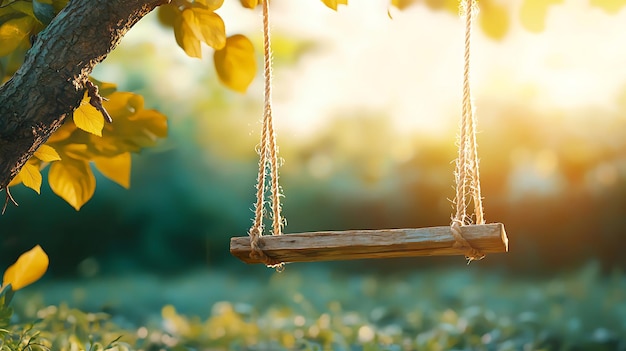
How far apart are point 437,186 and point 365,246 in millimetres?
2287

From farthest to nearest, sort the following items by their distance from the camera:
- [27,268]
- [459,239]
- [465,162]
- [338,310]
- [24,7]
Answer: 1. [338,310]
2. [27,268]
3. [24,7]
4. [465,162]
5. [459,239]

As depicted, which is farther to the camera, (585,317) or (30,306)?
(30,306)

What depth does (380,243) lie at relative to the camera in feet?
3.19

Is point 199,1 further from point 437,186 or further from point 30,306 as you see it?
point 30,306

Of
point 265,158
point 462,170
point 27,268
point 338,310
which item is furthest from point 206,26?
point 338,310

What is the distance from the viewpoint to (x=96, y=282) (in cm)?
333

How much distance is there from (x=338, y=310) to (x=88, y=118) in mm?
2211

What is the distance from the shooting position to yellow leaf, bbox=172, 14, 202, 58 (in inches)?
48.6

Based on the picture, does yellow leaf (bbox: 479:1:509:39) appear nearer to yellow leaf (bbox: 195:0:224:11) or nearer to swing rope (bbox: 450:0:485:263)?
swing rope (bbox: 450:0:485:263)

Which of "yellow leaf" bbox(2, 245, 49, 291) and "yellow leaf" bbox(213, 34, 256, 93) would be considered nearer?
"yellow leaf" bbox(213, 34, 256, 93)

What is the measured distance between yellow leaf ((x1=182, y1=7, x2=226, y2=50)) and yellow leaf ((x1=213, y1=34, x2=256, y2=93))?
0.09 m

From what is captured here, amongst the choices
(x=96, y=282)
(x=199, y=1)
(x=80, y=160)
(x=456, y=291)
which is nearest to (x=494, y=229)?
(x=199, y=1)

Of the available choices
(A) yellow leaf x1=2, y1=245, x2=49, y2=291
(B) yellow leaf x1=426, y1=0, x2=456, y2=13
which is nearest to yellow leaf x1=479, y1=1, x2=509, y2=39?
(B) yellow leaf x1=426, y1=0, x2=456, y2=13

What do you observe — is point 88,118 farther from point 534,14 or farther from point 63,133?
point 534,14
